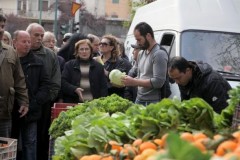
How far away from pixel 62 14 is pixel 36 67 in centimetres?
5856

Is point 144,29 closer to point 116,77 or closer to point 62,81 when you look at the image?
point 116,77

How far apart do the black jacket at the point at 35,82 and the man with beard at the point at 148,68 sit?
3.42 feet

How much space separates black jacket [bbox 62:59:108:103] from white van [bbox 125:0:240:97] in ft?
3.73

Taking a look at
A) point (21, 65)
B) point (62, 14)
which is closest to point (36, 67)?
point (21, 65)

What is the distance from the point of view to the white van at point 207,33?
28.6 feet

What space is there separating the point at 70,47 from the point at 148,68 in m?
2.18

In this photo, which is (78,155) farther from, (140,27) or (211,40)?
(211,40)

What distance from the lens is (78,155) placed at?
3807 mm

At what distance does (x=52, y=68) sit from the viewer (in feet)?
27.5

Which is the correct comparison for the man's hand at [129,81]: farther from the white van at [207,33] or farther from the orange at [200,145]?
the orange at [200,145]

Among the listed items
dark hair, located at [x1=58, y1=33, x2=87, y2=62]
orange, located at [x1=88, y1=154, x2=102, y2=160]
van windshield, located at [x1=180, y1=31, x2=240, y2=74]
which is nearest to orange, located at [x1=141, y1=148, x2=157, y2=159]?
orange, located at [x1=88, y1=154, x2=102, y2=160]

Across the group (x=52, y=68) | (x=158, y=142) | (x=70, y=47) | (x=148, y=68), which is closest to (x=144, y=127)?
(x=158, y=142)

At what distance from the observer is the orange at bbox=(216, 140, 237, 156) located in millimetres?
2764

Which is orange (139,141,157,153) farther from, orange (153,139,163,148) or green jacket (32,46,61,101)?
green jacket (32,46,61,101)
